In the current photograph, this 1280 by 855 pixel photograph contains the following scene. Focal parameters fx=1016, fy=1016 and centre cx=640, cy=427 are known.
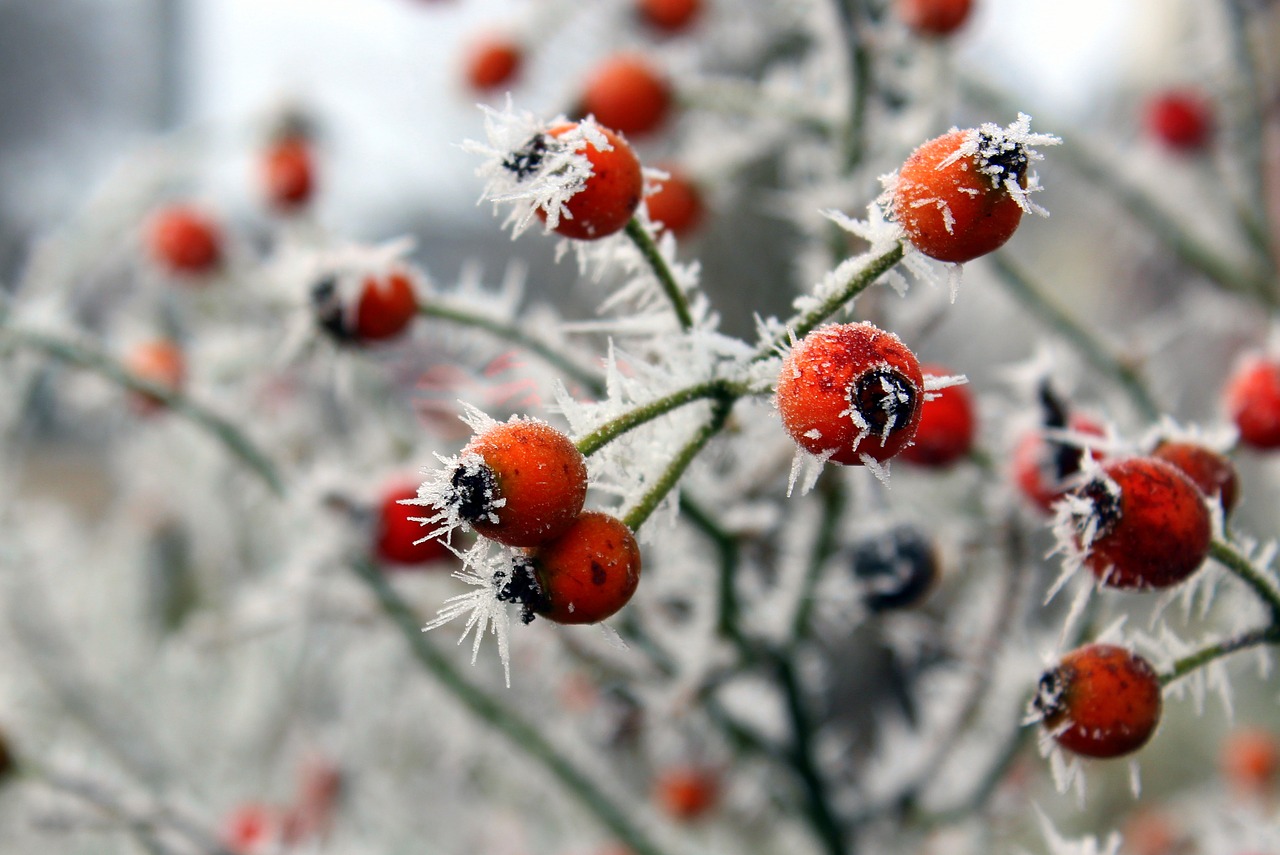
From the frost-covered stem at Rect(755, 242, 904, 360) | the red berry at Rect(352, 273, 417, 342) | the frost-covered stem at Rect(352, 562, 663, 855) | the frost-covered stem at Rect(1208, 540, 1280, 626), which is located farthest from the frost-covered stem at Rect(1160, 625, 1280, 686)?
the frost-covered stem at Rect(352, 562, 663, 855)

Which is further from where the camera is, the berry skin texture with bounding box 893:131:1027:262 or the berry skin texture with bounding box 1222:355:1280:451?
the berry skin texture with bounding box 1222:355:1280:451

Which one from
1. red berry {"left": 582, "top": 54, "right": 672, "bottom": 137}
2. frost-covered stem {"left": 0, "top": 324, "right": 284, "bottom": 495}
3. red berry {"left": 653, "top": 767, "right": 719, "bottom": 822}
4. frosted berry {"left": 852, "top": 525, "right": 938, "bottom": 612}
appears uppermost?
red berry {"left": 582, "top": 54, "right": 672, "bottom": 137}

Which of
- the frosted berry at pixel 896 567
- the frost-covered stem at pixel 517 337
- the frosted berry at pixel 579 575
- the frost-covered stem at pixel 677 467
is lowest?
the frosted berry at pixel 579 575

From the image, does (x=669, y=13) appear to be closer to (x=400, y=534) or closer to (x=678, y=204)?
(x=678, y=204)

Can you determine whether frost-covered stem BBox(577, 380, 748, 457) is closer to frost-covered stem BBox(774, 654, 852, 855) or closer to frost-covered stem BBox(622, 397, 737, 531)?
frost-covered stem BBox(622, 397, 737, 531)

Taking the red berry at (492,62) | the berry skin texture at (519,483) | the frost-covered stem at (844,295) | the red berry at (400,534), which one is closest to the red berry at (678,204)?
the red berry at (492,62)

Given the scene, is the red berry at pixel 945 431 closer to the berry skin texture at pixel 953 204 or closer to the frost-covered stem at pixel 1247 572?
the frost-covered stem at pixel 1247 572
